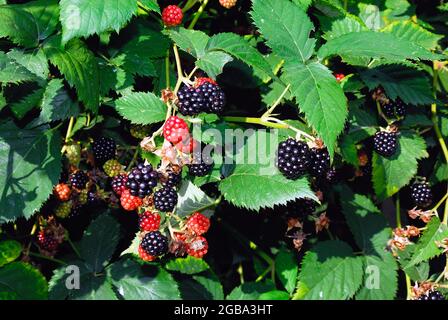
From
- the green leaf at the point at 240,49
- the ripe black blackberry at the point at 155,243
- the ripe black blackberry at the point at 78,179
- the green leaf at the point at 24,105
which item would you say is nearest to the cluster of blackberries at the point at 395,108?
the green leaf at the point at 240,49

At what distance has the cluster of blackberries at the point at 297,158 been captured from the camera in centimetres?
157

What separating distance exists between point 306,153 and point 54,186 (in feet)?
2.46

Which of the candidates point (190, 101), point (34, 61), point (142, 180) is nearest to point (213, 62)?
point (190, 101)

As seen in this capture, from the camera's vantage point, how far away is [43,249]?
1.92 meters

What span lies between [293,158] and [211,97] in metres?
0.29

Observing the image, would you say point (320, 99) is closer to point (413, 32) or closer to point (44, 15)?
point (413, 32)

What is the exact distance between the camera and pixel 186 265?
6.47 ft

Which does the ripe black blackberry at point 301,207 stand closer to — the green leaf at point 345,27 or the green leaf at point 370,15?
the green leaf at point 345,27

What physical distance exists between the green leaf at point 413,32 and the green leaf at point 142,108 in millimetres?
984

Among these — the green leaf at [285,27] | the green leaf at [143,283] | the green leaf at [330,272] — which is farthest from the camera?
the green leaf at [330,272]

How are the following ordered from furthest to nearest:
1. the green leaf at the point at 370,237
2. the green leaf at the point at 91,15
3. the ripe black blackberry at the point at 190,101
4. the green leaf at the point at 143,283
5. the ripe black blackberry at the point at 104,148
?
1. the green leaf at the point at 370,237
2. the green leaf at the point at 143,283
3. the ripe black blackberry at the point at 104,148
4. the ripe black blackberry at the point at 190,101
5. the green leaf at the point at 91,15

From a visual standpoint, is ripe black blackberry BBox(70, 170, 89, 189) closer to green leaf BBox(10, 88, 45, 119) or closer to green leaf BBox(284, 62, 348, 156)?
green leaf BBox(10, 88, 45, 119)
